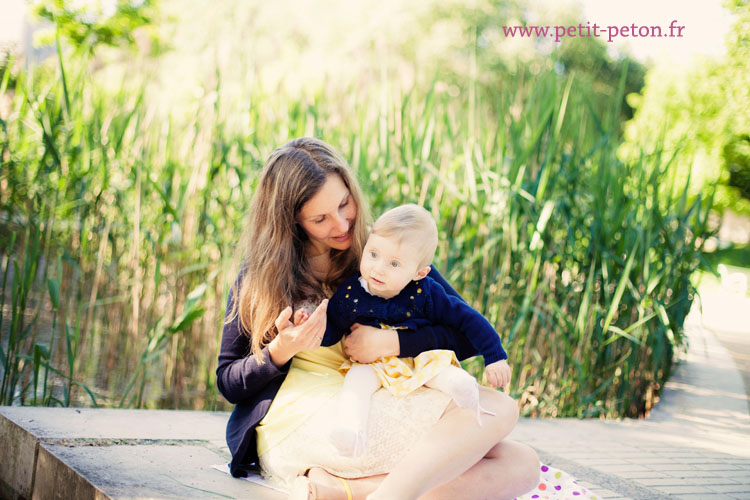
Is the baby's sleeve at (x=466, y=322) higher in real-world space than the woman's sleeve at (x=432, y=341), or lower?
higher

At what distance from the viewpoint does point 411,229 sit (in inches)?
66.6

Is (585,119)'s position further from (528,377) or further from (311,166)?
(311,166)

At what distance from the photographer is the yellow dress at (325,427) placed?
1.60 metres

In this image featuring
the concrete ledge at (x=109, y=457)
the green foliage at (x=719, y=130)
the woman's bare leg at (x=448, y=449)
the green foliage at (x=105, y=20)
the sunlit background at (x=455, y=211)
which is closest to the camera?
the woman's bare leg at (x=448, y=449)

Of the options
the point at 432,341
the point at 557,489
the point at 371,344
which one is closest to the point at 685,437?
the point at 557,489

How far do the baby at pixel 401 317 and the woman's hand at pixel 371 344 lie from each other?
3 cm

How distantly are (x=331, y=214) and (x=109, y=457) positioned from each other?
0.86m

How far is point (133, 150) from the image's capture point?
3.39 meters

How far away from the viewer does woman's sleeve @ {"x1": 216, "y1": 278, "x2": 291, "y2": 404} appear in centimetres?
169

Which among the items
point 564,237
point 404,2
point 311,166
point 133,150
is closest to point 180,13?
point 404,2

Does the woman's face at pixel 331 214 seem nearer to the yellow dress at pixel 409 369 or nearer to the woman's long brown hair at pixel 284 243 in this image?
the woman's long brown hair at pixel 284 243

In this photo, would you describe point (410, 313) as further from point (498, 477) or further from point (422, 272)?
point (498, 477)

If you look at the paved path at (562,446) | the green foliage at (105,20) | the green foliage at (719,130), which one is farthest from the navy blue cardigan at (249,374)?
the green foliage at (105,20)

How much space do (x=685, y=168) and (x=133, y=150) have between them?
3.09m
